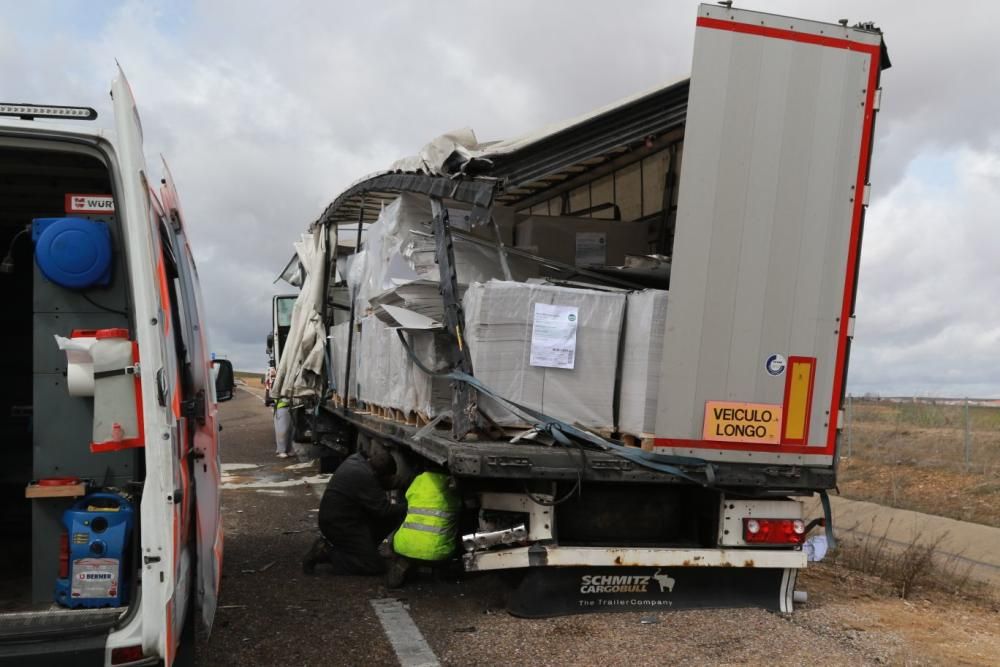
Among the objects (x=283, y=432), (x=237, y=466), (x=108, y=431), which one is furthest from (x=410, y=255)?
(x=283, y=432)

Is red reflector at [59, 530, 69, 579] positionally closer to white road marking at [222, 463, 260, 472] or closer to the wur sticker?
the wur sticker

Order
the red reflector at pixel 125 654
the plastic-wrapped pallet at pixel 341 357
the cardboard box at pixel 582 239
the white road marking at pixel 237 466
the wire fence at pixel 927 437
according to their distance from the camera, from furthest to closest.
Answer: the wire fence at pixel 927 437 < the white road marking at pixel 237 466 < the plastic-wrapped pallet at pixel 341 357 < the cardboard box at pixel 582 239 < the red reflector at pixel 125 654

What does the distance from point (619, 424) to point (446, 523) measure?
1.34 m

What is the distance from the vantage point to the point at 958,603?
6.38 meters

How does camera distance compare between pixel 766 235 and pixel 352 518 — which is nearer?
pixel 766 235

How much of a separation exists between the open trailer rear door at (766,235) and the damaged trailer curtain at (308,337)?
237 inches

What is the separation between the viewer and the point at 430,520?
574cm

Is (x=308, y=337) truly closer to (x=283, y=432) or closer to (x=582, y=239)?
(x=582, y=239)

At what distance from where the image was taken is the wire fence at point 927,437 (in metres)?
15.7

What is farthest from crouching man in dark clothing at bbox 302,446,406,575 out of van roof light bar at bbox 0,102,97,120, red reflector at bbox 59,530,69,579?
van roof light bar at bbox 0,102,97,120

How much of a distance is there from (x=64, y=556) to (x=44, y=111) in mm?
1733

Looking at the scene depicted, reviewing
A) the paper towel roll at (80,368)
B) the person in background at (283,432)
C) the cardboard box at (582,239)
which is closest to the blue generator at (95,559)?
the paper towel roll at (80,368)

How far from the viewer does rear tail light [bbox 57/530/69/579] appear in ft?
11.1

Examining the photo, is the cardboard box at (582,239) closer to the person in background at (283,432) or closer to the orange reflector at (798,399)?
the orange reflector at (798,399)
